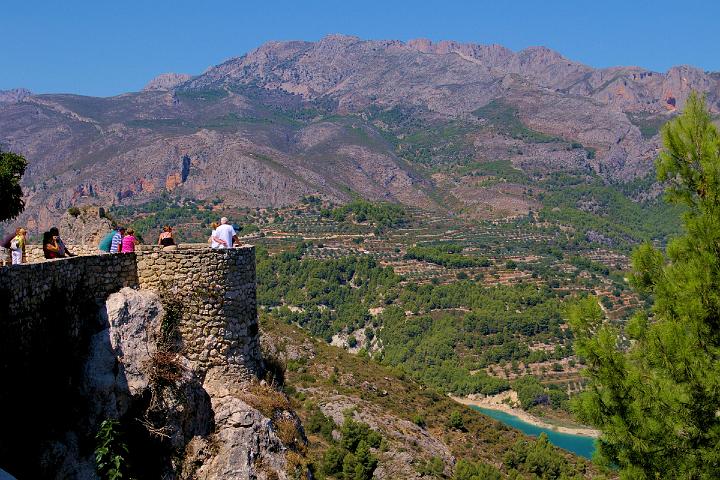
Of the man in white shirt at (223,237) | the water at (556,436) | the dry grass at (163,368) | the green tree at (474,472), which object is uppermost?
the man in white shirt at (223,237)

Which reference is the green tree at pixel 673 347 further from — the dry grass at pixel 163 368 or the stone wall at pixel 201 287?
the dry grass at pixel 163 368

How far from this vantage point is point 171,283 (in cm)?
1236

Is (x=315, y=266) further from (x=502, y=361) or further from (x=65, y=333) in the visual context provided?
(x=65, y=333)

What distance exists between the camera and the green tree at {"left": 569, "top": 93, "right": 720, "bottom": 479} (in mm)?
8914

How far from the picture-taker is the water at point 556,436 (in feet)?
247

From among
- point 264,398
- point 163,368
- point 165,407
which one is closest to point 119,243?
point 163,368

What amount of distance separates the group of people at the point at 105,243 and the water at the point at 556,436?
65.9 m

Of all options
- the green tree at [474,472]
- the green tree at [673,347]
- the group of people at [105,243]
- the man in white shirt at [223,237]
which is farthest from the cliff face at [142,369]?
the green tree at [474,472]

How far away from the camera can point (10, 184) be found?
19.3 metres

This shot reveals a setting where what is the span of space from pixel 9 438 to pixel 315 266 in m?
118

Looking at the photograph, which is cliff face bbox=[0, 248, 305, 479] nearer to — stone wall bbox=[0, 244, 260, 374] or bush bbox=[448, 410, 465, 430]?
stone wall bbox=[0, 244, 260, 374]

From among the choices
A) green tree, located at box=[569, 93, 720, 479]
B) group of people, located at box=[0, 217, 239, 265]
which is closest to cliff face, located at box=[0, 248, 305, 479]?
group of people, located at box=[0, 217, 239, 265]

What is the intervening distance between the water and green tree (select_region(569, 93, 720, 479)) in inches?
2651

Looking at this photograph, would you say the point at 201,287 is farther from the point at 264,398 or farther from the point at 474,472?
the point at 474,472
